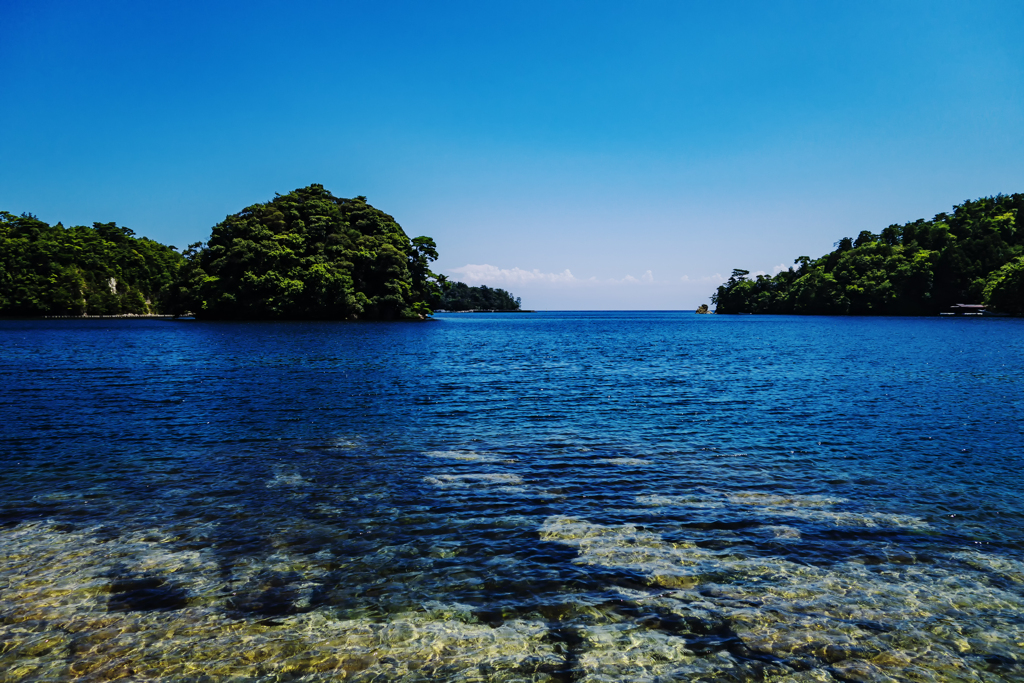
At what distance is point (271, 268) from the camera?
413 feet

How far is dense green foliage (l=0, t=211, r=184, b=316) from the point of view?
492ft

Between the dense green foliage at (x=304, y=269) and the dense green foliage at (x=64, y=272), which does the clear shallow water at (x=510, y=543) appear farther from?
the dense green foliage at (x=64, y=272)

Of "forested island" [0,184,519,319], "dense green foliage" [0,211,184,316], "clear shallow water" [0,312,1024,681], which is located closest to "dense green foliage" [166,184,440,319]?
"forested island" [0,184,519,319]

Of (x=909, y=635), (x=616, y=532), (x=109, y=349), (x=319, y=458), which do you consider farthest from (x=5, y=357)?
(x=909, y=635)

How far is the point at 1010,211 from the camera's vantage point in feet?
652

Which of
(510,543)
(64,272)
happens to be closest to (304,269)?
(64,272)

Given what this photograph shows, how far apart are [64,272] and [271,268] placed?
7756 centimetres

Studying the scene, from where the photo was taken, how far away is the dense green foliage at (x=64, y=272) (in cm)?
14988

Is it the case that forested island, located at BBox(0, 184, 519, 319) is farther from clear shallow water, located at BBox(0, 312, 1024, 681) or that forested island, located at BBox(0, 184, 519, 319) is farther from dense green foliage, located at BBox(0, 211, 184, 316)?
clear shallow water, located at BBox(0, 312, 1024, 681)

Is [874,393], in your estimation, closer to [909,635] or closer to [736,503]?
[736,503]

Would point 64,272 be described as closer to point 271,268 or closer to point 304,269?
point 271,268

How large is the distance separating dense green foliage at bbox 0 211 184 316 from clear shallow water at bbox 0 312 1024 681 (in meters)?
161

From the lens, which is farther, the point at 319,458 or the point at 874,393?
the point at 874,393

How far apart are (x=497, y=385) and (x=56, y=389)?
2587 cm
